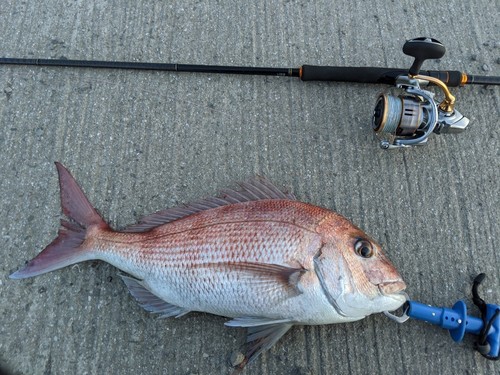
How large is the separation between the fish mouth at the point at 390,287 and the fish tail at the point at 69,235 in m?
1.21

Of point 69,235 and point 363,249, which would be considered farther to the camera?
point 69,235

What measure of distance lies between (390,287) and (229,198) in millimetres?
768

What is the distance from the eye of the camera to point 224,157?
2328 millimetres

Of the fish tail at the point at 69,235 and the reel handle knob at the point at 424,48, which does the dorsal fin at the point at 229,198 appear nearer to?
the fish tail at the point at 69,235

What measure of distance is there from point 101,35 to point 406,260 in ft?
6.94

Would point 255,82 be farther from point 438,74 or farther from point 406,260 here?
point 406,260

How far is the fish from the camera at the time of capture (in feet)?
5.59

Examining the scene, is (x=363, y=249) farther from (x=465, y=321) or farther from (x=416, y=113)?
(x=416, y=113)

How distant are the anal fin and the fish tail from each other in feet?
0.70

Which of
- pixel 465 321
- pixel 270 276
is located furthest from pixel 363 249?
pixel 465 321

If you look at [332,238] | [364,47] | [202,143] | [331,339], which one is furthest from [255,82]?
[331,339]


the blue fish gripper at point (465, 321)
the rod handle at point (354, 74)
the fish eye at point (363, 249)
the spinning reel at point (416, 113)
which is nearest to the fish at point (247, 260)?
the fish eye at point (363, 249)

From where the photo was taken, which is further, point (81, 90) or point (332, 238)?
point (81, 90)

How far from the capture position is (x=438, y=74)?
2.31 metres
